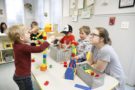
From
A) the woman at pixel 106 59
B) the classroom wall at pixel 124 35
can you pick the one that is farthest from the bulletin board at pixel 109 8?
the woman at pixel 106 59

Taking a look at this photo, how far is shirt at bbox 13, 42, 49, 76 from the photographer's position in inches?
41.8

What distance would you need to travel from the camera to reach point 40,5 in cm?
551

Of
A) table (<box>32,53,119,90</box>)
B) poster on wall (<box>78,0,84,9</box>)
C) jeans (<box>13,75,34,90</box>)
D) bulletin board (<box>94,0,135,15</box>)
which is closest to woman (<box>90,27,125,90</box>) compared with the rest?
table (<box>32,53,119,90</box>)

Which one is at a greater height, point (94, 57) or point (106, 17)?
point (106, 17)

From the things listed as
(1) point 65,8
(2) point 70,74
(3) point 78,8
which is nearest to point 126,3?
(3) point 78,8

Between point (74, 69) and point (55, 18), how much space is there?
3.90 metres

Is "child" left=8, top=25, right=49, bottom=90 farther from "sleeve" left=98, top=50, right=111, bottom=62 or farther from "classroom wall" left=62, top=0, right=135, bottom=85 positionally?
"classroom wall" left=62, top=0, right=135, bottom=85

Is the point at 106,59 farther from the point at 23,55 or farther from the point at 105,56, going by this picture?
the point at 23,55

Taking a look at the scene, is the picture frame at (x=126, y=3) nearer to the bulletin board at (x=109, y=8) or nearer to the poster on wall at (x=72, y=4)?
the bulletin board at (x=109, y=8)

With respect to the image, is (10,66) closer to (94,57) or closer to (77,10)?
(94,57)

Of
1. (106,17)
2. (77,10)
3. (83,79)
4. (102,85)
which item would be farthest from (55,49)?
(77,10)

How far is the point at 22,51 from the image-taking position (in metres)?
1.08

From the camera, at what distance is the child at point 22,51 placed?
1.07 meters

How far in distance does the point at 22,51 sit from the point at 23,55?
0.15ft
